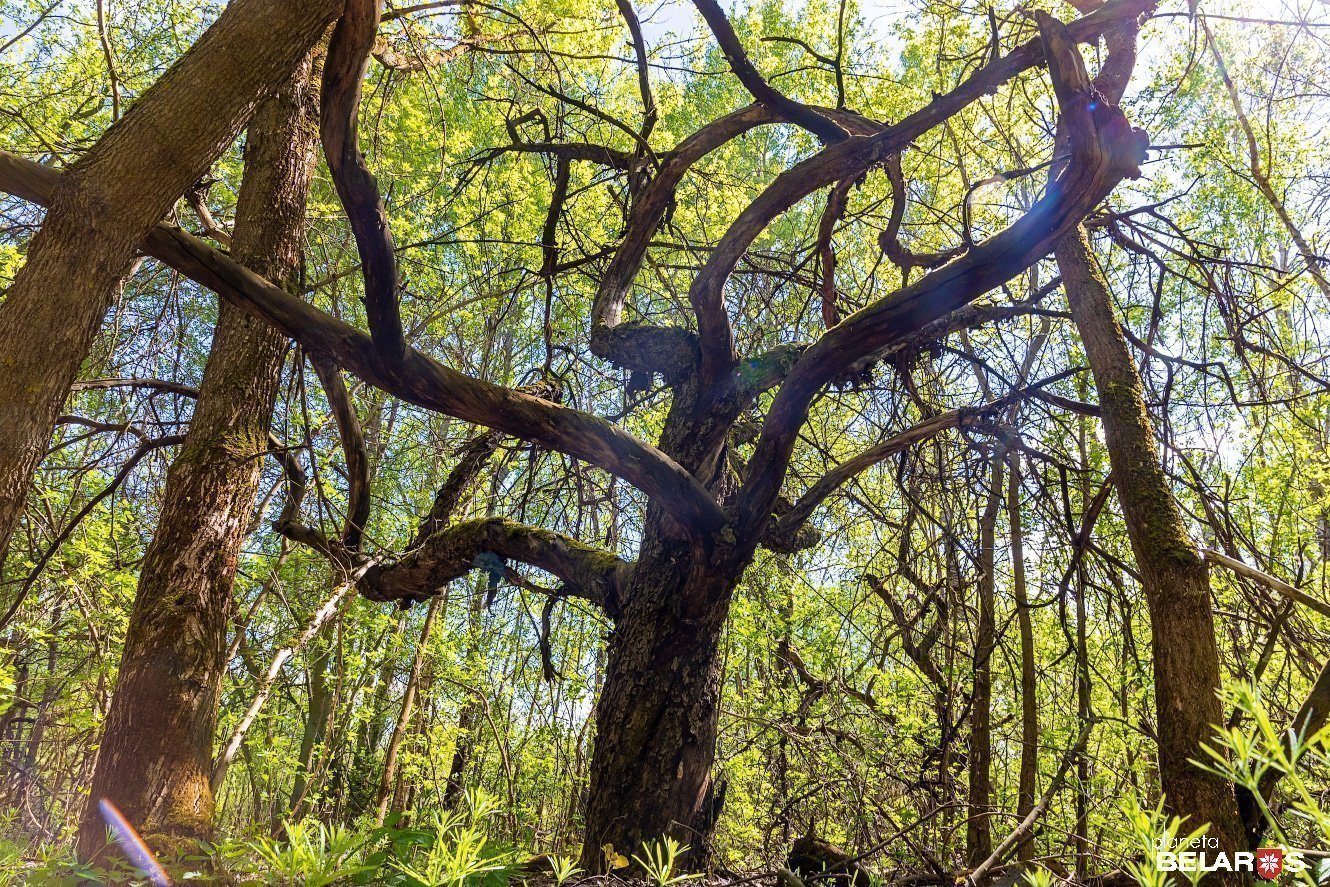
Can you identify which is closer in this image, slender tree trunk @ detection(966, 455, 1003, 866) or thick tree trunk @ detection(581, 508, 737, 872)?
thick tree trunk @ detection(581, 508, 737, 872)

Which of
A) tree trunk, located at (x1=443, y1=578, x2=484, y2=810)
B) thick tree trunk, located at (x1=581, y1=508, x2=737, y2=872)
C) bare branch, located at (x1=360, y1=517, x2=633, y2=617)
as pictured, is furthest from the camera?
tree trunk, located at (x1=443, y1=578, x2=484, y2=810)

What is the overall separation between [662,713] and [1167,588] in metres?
1.71

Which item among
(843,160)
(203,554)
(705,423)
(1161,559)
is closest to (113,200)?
(203,554)

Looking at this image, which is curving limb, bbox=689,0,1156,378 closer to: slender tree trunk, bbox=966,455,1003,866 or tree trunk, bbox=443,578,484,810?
slender tree trunk, bbox=966,455,1003,866

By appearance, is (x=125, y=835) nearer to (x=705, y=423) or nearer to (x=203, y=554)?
(x=203, y=554)

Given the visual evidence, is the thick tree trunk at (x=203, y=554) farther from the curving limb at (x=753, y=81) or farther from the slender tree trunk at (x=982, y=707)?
the slender tree trunk at (x=982, y=707)

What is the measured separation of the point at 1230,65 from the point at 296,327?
662 cm

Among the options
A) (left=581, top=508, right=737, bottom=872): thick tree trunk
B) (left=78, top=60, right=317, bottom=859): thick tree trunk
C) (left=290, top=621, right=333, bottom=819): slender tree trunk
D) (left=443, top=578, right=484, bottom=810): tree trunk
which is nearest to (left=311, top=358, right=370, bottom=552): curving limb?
(left=78, top=60, right=317, bottom=859): thick tree trunk

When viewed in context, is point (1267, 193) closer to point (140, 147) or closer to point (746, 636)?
point (746, 636)

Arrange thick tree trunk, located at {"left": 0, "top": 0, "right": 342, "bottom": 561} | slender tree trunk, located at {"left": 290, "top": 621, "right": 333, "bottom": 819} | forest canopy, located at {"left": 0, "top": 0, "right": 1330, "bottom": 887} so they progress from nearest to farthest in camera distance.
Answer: thick tree trunk, located at {"left": 0, "top": 0, "right": 342, "bottom": 561}
forest canopy, located at {"left": 0, "top": 0, "right": 1330, "bottom": 887}
slender tree trunk, located at {"left": 290, "top": 621, "right": 333, "bottom": 819}

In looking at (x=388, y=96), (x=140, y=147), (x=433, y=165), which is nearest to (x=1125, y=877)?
(x=140, y=147)

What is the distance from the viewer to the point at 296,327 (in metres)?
2.22

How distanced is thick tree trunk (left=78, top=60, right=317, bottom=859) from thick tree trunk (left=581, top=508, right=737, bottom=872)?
137cm

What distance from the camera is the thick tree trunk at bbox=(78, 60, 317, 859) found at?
8.52 feet
